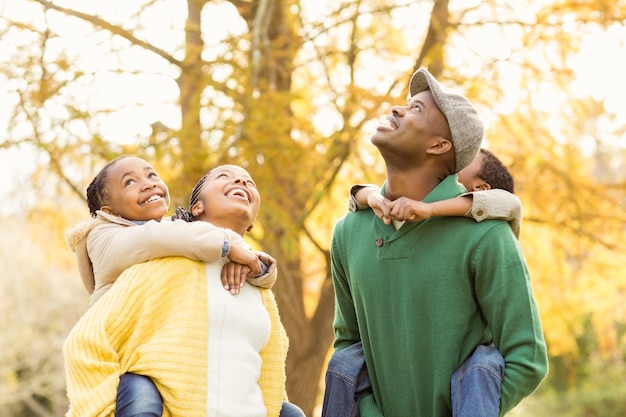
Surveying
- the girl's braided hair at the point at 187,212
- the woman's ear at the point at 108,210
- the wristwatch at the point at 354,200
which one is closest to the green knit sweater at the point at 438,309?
→ the wristwatch at the point at 354,200

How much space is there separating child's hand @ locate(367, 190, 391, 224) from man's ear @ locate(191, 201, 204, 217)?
0.49 metres

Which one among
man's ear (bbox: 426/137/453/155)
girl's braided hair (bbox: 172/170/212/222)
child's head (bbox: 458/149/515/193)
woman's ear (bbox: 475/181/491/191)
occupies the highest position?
→ man's ear (bbox: 426/137/453/155)

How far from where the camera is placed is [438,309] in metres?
2.54

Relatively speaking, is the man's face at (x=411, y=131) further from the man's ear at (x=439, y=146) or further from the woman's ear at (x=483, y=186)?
the woman's ear at (x=483, y=186)

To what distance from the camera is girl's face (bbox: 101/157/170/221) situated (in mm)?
2594

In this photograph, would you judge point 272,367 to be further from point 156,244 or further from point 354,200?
point 354,200

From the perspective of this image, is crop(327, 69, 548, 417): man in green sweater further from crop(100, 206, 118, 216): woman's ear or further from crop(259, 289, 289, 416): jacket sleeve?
crop(100, 206, 118, 216): woman's ear

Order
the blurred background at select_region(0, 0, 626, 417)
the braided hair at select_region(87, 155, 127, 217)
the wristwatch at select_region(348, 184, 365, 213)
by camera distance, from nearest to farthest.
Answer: the braided hair at select_region(87, 155, 127, 217)
the wristwatch at select_region(348, 184, 365, 213)
the blurred background at select_region(0, 0, 626, 417)

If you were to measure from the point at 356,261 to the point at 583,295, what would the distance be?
4.68m

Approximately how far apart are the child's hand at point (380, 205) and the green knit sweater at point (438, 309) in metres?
0.08

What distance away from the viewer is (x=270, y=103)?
5125 mm

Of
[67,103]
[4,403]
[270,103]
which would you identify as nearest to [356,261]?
[270,103]

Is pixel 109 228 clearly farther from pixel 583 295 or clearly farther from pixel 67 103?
pixel 583 295

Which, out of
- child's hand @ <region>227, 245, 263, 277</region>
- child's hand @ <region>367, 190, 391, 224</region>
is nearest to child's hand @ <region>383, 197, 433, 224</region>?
child's hand @ <region>367, 190, 391, 224</region>
